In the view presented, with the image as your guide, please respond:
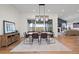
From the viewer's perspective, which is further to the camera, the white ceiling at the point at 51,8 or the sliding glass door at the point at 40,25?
the sliding glass door at the point at 40,25

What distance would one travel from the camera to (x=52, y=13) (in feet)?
46.9

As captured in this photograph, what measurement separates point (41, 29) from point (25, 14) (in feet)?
7.33

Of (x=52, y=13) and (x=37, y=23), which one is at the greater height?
(x=52, y=13)

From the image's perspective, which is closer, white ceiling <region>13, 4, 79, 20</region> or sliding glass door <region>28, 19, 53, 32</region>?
white ceiling <region>13, 4, 79, 20</region>

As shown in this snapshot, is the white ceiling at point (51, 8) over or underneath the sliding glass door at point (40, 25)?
over

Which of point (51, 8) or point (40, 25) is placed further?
point (40, 25)

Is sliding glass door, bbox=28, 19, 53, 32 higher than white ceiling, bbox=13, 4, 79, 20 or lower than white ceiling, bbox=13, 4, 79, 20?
lower

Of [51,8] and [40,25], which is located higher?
[51,8]
